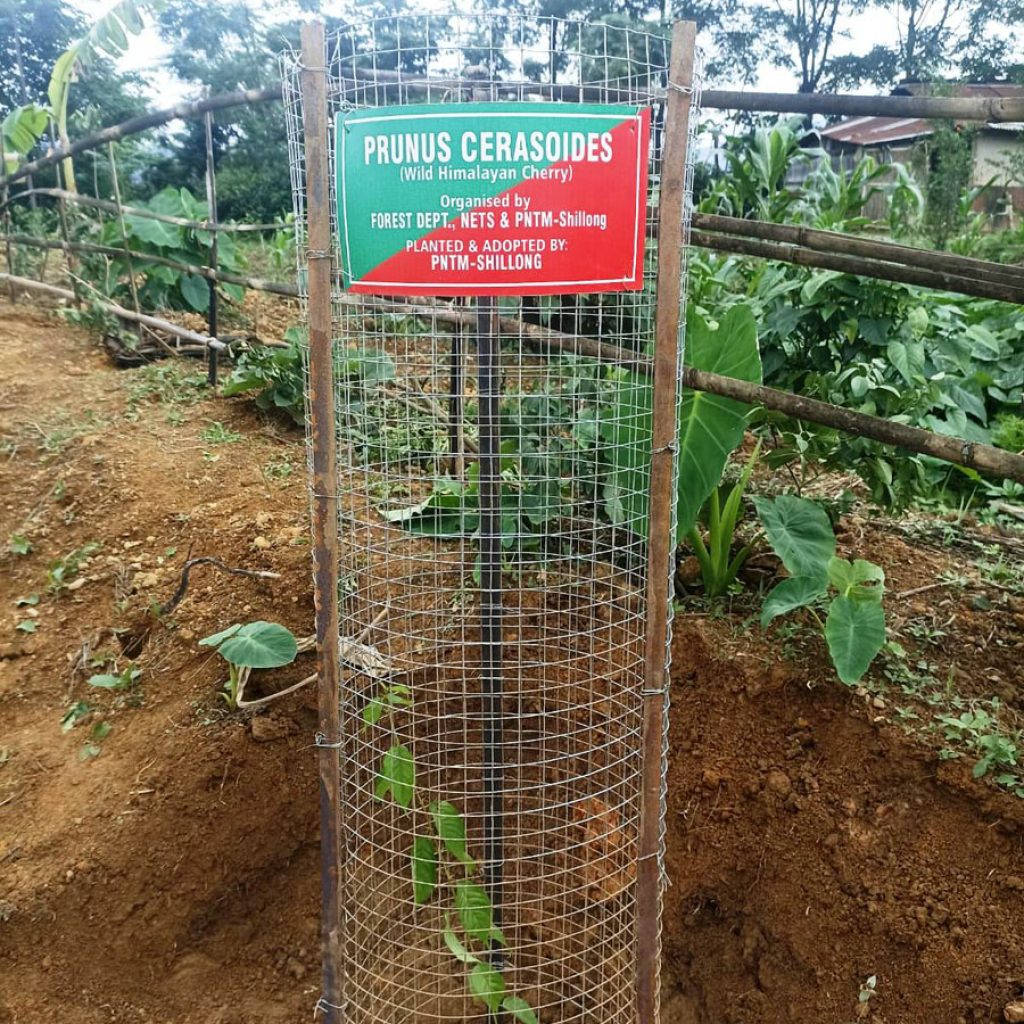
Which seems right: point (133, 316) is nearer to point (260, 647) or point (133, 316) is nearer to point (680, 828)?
point (260, 647)

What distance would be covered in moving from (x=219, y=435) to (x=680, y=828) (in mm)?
2543

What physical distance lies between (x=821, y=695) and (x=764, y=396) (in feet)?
2.85

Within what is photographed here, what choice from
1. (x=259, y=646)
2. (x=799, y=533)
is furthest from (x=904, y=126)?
(x=259, y=646)

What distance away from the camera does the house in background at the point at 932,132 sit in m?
13.2

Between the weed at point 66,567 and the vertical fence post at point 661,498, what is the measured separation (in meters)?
2.32

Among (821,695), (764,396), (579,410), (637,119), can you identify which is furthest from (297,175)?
(821,695)

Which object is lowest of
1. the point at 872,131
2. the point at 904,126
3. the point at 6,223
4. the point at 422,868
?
Answer: the point at 422,868

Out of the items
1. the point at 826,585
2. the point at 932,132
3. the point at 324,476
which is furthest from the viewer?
the point at 932,132

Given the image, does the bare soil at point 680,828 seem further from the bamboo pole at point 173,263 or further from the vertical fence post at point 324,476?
the bamboo pole at point 173,263

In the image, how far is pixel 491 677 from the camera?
6.48ft

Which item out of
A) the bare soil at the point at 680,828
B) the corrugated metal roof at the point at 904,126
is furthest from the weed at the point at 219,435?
the corrugated metal roof at the point at 904,126

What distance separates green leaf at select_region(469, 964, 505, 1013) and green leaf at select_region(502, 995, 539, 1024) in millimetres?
24

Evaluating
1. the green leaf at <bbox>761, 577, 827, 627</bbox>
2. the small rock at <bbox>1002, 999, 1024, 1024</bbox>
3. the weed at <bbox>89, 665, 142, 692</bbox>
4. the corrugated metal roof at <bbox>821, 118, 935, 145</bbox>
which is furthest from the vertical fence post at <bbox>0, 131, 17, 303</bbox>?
the corrugated metal roof at <bbox>821, 118, 935, 145</bbox>

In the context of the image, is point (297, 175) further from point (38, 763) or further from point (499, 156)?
point (38, 763)
